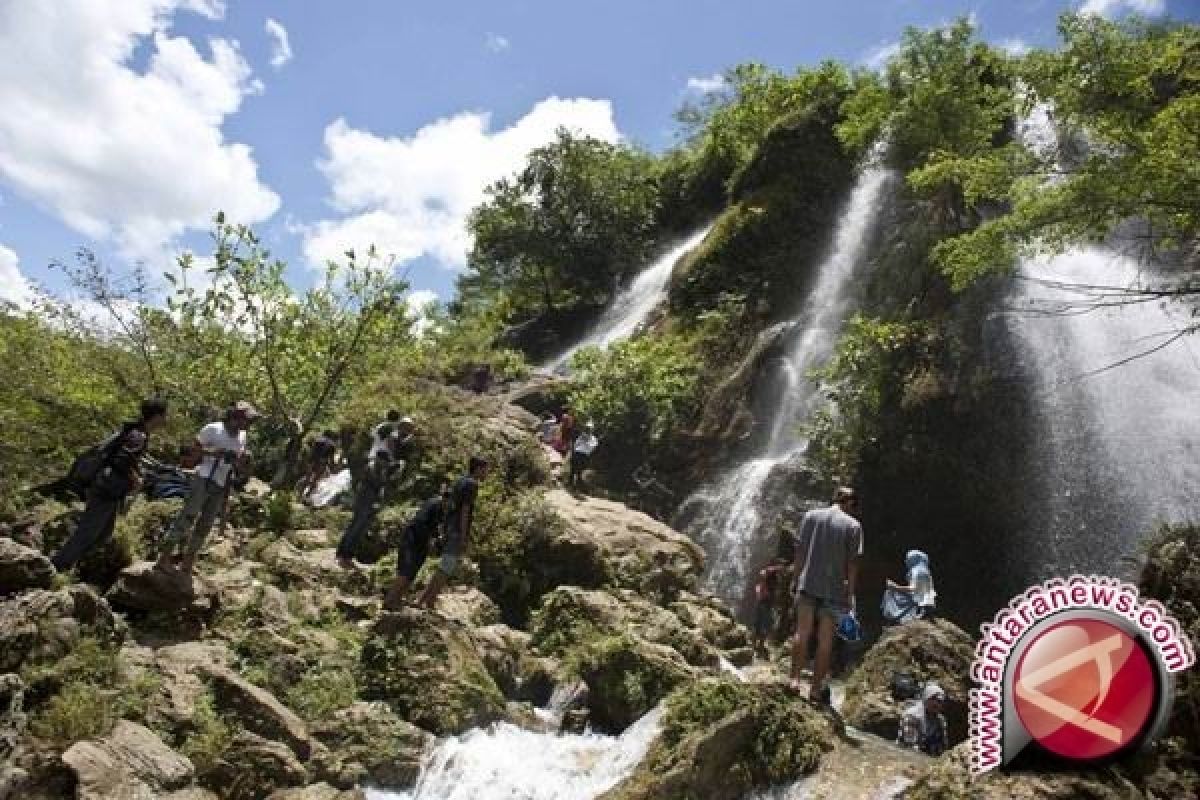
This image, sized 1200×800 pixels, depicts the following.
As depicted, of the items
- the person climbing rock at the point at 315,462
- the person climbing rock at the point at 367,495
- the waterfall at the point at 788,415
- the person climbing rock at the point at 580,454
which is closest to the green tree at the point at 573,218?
the waterfall at the point at 788,415

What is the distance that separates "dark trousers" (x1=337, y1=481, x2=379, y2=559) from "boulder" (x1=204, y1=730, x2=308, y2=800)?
5.22 meters

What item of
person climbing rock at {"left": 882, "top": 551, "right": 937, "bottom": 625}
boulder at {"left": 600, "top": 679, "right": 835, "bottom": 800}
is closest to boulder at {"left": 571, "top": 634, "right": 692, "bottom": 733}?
boulder at {"left": 600, "top": 679, "right": 835, "bottom": 800}

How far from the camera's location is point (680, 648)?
11.6 metres

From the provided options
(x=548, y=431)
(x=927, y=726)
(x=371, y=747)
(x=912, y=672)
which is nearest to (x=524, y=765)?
(x=371, y=747)

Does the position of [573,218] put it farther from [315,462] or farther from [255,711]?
[255,711]

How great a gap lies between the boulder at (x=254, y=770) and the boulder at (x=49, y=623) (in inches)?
65.3

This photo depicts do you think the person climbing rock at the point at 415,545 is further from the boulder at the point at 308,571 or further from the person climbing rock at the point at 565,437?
the person climbing rock at the point at 565,437

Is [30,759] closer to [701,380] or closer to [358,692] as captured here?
[358,692]

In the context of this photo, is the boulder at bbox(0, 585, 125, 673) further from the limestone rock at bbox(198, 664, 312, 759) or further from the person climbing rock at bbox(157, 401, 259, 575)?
the person climbing rock at bbox(157, 401, 259, 575)

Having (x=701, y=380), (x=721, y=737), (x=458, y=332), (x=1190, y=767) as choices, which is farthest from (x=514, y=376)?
(x=1190, y=767)

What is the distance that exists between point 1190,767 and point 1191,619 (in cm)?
114

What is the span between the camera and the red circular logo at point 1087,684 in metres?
4.29

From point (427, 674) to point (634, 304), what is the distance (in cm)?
2827

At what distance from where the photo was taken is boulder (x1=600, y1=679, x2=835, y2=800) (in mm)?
7086
